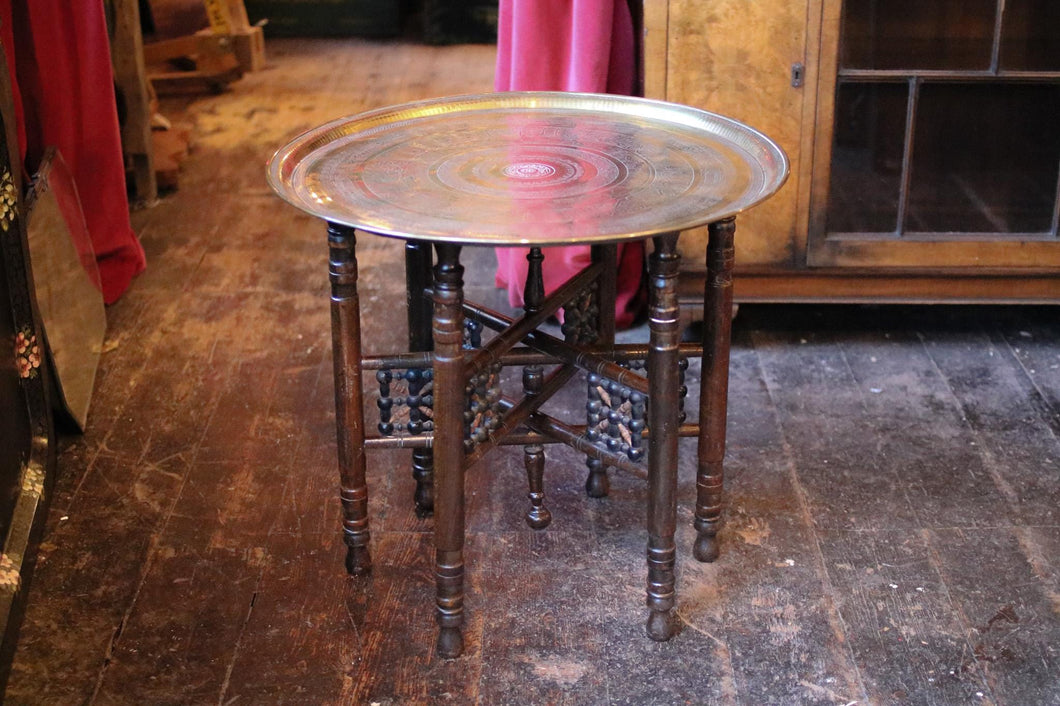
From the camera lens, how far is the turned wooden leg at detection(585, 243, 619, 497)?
7.38 feet

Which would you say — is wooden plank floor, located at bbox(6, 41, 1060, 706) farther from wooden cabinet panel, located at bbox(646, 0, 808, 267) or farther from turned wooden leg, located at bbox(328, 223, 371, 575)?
wooden cabinet panel, located at bbox(646, 0, 808, 267)

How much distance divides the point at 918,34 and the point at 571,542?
1.35 metres

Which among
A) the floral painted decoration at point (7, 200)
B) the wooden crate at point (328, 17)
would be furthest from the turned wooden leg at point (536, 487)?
the wooden crate at point (328, 17)

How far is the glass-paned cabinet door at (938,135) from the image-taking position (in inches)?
107

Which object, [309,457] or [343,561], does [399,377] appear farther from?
[309,457]

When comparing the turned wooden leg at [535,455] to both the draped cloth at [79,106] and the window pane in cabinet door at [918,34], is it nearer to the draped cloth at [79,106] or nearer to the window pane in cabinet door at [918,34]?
the window pane in cabinet door at [918,34]

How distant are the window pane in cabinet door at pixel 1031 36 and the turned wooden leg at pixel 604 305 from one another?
3.57 ft

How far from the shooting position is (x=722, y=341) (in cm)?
206

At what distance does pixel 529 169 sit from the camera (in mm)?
2008

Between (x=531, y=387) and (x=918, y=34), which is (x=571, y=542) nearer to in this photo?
(x=531, y=387)

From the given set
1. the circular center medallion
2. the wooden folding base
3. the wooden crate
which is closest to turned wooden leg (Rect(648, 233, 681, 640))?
the wooden folding base

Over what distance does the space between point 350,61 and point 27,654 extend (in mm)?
4257

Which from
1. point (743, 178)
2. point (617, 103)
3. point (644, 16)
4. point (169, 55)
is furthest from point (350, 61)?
point (743, 178)

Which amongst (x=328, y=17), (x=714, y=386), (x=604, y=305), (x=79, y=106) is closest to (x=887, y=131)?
(x=604, y=305)
